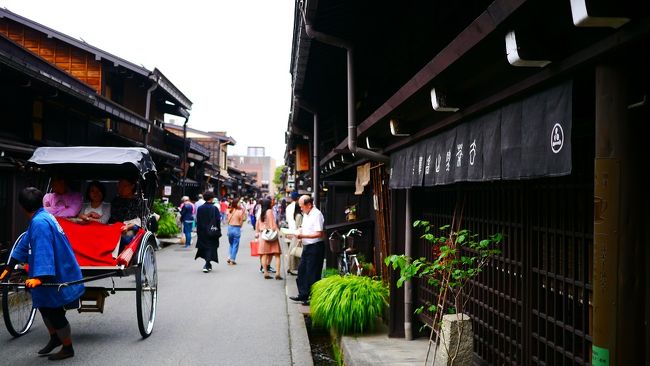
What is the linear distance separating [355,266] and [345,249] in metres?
0.67

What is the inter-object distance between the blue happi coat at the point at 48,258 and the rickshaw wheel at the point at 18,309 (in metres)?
1.15

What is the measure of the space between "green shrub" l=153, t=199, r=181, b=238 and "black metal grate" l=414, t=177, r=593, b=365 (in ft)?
68.7

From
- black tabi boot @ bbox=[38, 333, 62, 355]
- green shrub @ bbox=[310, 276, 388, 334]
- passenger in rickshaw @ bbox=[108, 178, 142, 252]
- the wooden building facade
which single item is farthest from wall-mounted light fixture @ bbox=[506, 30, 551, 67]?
the wooden building facade

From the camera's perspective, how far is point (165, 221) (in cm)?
2512

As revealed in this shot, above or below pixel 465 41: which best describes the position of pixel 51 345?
below

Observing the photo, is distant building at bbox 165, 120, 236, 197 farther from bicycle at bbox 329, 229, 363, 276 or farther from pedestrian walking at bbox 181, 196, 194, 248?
bicycle at bbox 329, 229, 363, 276

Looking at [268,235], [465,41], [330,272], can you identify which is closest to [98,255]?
[330,272]

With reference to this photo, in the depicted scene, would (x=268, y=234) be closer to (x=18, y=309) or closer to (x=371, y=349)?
(x=18, y=309)

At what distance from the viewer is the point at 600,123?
2.44 meters

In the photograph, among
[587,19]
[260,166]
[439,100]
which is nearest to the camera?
[587,19]

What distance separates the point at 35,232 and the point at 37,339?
2248mm

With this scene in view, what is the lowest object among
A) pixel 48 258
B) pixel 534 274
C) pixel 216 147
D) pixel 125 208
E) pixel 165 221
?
pixel 165 221

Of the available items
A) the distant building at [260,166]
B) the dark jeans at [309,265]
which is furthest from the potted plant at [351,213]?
the distant building at [260,166]

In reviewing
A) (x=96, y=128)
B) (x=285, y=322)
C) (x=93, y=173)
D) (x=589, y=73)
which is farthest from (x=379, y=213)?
(x=96, y=128)
